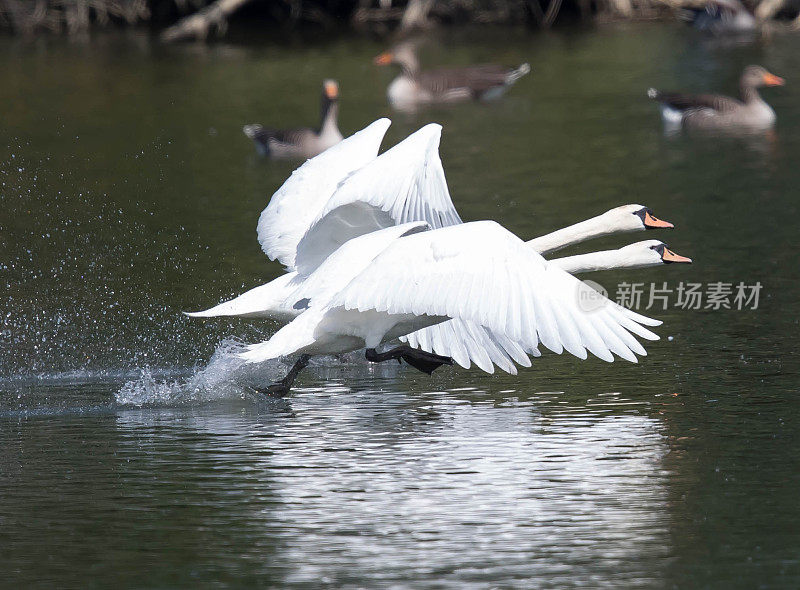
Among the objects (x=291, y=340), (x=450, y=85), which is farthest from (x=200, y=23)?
(x=291, y=340)

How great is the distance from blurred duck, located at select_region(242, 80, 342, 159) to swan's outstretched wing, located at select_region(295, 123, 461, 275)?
346 inches

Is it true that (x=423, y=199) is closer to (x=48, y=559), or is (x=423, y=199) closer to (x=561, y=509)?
(x=561, y=509)

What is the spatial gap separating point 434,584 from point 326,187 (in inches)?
170

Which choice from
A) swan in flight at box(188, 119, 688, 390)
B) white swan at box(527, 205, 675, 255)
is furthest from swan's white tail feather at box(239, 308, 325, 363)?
white swan at box(527, 205, 675, 255)

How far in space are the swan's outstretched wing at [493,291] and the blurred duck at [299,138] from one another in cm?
1044

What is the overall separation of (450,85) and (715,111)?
460 cm

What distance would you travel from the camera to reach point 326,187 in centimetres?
914

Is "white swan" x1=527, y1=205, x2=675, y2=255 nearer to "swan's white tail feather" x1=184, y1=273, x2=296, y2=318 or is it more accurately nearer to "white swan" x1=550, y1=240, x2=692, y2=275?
"white swan" x1=550, y1=240, x2=692, y2=275

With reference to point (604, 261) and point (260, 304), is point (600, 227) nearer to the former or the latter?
point (604, 261)

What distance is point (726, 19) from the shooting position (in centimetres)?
2778

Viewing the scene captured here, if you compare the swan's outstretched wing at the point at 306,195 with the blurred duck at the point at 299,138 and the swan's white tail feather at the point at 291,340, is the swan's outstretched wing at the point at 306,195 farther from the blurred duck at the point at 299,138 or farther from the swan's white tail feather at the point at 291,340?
the blurred duck at the point at 299,138

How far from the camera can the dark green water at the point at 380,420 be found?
5590 mm

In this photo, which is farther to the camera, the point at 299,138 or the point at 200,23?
the point at 200,23

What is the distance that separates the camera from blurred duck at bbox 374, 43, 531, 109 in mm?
21359
